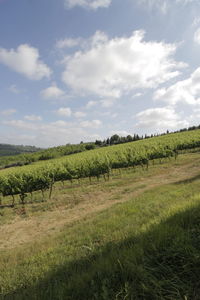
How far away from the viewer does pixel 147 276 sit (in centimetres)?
202

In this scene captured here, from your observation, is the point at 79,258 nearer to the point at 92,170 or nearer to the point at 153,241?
the point at 153,241

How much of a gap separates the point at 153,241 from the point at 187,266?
2.13ft

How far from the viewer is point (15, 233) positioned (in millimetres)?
7770

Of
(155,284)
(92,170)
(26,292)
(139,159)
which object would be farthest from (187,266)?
(139,159)

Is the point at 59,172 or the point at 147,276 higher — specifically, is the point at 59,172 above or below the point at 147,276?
below

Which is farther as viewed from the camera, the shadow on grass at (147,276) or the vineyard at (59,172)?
the vineyard at (59,172)

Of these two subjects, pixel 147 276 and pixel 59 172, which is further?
pixel 59 172

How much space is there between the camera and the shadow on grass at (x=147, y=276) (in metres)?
1.85

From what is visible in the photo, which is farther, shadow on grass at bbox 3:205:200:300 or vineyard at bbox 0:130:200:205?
vineyard at bbox 0:130:200:205

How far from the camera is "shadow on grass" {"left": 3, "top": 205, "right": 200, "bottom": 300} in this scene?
1.85 metres

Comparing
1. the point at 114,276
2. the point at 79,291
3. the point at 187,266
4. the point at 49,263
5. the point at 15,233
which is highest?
the point at 187,266

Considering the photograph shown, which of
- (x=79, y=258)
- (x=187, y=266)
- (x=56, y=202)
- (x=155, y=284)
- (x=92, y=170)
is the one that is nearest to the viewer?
(x=155, y=284)

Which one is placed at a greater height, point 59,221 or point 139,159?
point 139,159

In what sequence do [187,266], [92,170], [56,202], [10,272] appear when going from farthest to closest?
[92,170] → [56,202] → [10,272] → [187,266]
